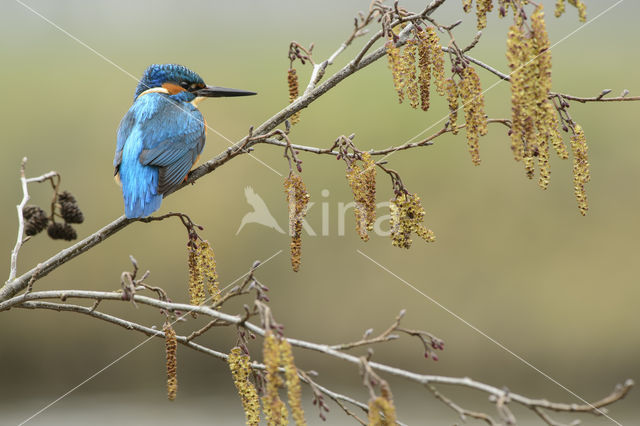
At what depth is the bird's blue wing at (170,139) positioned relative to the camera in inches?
112

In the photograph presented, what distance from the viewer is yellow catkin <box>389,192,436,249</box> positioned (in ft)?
6.23

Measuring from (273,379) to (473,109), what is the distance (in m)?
0.78

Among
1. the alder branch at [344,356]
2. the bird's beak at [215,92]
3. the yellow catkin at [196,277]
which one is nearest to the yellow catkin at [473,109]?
the alder branch at [344,356]

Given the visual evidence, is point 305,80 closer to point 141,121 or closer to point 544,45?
point 141,121

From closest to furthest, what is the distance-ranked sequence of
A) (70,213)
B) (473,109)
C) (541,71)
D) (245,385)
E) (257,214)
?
(541,71)
(245,385)
(473,109)
(70,213)
(257,214)

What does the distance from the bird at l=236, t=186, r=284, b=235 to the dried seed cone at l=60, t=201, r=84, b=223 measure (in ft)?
12.4

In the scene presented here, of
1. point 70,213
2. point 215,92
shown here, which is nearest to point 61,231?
point 70,213

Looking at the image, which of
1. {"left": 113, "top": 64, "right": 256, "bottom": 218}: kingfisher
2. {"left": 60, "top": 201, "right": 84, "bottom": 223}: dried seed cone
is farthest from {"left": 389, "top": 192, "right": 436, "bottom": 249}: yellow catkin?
{"left": 113, "top": 64, "right": 256, "bottom": 218}: kingfisher

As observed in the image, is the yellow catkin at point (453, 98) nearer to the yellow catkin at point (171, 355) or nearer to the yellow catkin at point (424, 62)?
the yellow catkin at point (424, 62)

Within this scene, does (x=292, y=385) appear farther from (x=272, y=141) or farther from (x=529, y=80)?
(x=272, y=141)

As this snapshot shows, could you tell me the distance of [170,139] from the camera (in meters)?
3.06

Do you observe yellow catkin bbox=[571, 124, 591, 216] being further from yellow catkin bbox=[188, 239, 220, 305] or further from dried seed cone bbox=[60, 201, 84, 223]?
dried seed cone bbox=[60, 201, 84, 223]

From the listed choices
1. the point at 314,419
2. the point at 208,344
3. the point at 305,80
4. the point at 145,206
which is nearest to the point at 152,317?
the point at 208,344

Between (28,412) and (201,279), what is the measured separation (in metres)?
4.94
